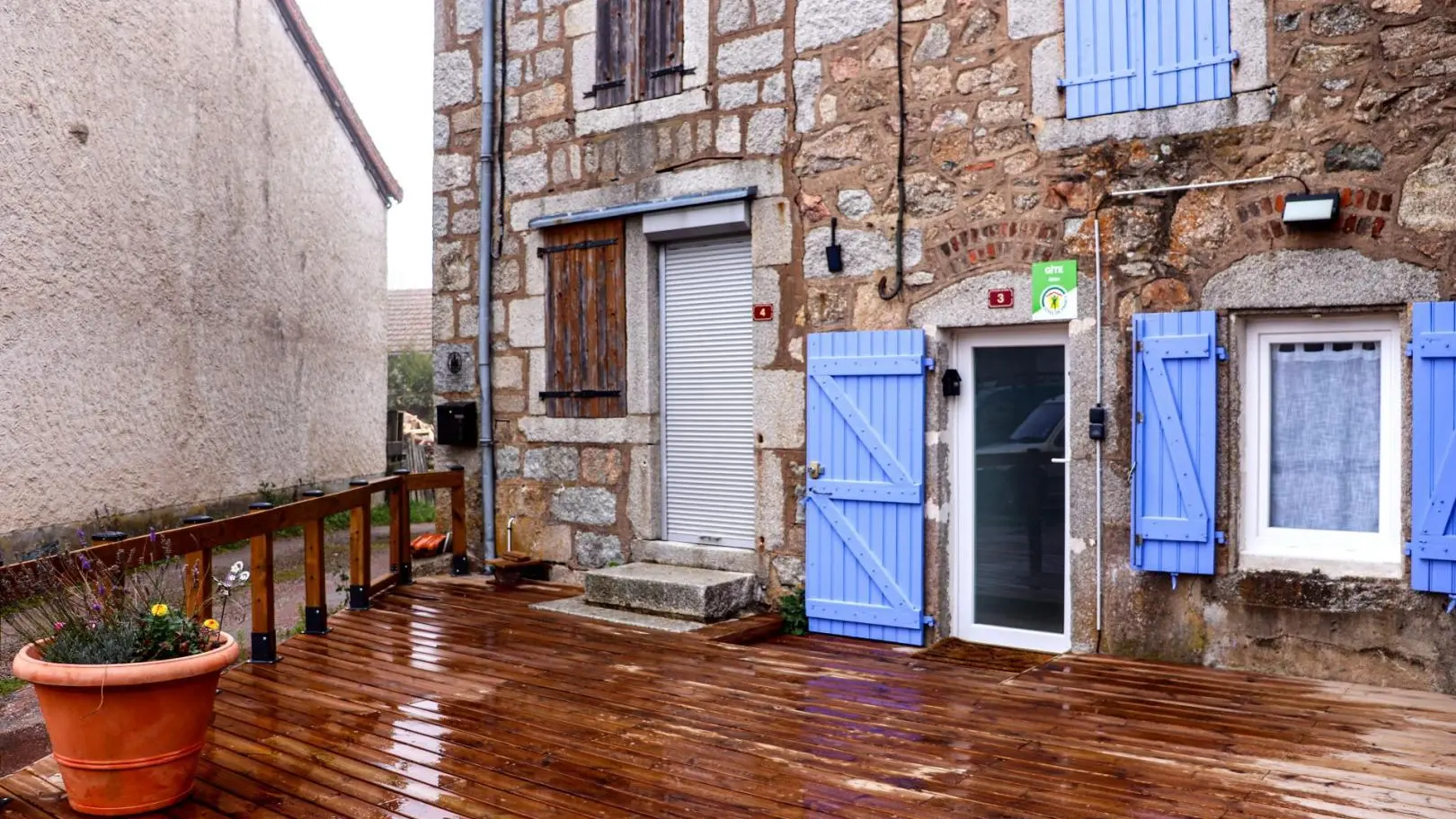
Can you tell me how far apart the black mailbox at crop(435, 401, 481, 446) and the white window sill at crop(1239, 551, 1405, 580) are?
4912 millimetres

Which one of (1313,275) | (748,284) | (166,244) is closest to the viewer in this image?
(1313,275)

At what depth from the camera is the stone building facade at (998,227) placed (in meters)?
4.79

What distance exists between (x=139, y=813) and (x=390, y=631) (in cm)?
261

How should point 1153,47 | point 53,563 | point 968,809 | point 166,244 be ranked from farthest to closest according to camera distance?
point 166,244
point 1153,47
point 53,563
point 968,809

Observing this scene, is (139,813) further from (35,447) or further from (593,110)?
(35,447)

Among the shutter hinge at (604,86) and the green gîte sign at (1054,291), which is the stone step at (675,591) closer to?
the green gîte sign at (1054,291)

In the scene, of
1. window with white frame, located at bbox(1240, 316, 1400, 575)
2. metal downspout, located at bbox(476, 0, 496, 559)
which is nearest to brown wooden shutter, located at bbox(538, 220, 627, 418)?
metal downspout, located at bbox(476, 0, 496, 559)

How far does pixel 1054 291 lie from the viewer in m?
5.49

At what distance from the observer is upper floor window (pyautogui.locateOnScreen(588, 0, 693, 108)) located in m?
6.90

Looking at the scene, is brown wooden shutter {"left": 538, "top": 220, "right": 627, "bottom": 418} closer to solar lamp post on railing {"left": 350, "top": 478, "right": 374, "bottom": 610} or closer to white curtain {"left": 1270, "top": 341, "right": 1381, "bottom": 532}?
solar lamp post on railing {"left": 350, "top": 478, "right": 374, "bottom": 610}

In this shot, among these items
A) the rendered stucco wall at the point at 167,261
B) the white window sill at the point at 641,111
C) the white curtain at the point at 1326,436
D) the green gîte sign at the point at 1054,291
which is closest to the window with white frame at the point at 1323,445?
the white curtain at the point at 1326,436

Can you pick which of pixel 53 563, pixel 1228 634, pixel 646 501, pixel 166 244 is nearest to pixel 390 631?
pixel 646 501

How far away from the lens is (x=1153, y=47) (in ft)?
17.1

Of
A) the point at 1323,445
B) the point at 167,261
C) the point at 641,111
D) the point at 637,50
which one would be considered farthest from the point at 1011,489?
the point at 167,261
